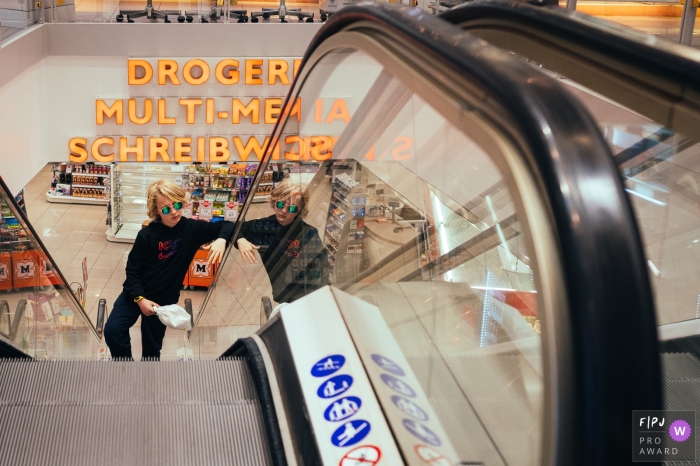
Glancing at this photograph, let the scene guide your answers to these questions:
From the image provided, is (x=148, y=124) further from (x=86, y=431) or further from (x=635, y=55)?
(x=635, y=55)

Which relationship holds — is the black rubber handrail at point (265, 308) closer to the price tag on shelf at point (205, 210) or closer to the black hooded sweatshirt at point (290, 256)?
the black hooded sweatshirt at point (290, 256)

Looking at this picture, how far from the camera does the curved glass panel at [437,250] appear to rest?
1.12 meters

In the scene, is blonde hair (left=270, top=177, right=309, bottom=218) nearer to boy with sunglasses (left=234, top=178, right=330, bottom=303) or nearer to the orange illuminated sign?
boy with sunglasses (left=234, top=178, right=330, bottom=303)

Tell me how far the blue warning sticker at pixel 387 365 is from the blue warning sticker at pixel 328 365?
0.17m

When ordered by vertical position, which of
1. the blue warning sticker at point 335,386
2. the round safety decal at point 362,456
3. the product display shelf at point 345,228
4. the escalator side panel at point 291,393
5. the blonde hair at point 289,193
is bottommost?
the escalator side panel at point 291,393

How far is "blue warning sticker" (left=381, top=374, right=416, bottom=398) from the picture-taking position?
163 centimetres

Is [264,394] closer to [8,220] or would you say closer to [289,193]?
[289,193]

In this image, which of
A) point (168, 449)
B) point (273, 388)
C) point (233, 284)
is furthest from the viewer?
point (233, 284)

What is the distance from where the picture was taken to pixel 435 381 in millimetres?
1525

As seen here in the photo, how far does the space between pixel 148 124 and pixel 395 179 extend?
311 inches

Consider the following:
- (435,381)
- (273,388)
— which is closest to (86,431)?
(273,388)

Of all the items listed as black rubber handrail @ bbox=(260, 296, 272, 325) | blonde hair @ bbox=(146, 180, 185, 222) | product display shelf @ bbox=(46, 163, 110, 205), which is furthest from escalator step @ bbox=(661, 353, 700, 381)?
product display shelf @ bbox=(46, 163, 110, 205)

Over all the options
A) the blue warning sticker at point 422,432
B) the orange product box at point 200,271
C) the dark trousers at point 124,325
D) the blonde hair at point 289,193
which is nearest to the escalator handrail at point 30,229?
the dark trousers at point 124,325

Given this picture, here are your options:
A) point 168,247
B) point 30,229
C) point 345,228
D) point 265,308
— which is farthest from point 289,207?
point 30,229
